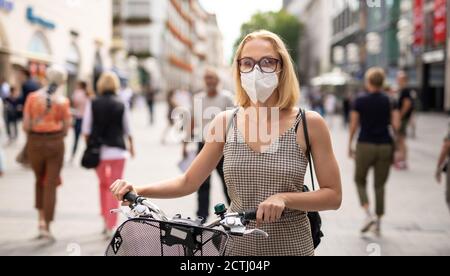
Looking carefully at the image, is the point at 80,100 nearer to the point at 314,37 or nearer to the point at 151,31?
the point at 151,31

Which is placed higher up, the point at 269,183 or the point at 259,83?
the point at 259,83

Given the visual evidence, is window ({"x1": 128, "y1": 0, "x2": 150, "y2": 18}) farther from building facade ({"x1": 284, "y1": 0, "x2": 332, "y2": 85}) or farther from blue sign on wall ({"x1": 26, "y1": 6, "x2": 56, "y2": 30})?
blue sign on wall ({"x1": 26, "y1": 6, "x2": 56, "y2": 30})

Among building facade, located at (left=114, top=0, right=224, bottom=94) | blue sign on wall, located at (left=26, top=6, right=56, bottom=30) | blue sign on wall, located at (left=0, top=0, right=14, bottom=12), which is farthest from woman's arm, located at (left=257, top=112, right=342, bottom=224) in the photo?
building facade, located at (left=114, top=0, right=224, bottom=94)

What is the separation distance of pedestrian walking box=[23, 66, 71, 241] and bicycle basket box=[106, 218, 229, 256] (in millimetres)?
4460

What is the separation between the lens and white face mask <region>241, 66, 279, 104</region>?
2.32m

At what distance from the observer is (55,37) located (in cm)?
2542

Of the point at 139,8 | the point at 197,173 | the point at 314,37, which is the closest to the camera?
the point at 197,173

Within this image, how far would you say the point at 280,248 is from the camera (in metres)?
2.34

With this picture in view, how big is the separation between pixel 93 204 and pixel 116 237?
612 centimetres

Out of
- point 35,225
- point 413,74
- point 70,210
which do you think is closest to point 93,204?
point 70,210

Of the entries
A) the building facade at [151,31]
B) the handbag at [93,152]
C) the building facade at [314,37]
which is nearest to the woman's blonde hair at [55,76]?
the handbag at [93,152]

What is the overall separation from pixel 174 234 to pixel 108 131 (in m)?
4.68

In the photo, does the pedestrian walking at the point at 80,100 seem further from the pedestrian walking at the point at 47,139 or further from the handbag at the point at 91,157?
the handbag at the point at 91,157

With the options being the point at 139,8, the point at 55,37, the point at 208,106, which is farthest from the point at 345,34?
the point at 208,106
